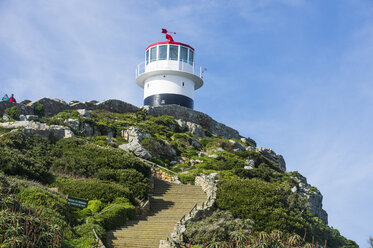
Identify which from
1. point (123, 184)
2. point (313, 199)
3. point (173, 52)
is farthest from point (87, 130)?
point (173, 52)

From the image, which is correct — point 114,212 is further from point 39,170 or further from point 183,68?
point 183,68

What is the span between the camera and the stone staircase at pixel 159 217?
1554cm

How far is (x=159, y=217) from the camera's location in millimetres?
18688

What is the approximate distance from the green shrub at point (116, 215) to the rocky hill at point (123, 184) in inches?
1.5

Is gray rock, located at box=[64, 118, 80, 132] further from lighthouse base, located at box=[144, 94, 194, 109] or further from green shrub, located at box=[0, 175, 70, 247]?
lighthouse base, located at box=[144, 94, 194, 109]

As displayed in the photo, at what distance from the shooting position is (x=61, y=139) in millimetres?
24734

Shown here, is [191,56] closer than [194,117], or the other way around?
[194,117]

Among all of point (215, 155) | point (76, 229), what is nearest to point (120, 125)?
point (215, 155)

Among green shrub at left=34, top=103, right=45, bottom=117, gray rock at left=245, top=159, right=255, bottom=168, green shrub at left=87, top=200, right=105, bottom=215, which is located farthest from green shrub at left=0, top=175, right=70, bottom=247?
green shrub at left=34, top=103, right=45, bottom=117

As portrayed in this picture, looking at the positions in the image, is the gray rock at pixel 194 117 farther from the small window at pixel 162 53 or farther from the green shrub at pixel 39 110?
the green shrub at pixel 39 110

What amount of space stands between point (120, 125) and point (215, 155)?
7517 mm

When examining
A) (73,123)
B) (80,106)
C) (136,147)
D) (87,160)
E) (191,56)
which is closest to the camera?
(87,160)

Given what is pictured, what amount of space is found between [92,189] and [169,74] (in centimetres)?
2739

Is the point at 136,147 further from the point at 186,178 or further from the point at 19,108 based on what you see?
the point at 19,108
